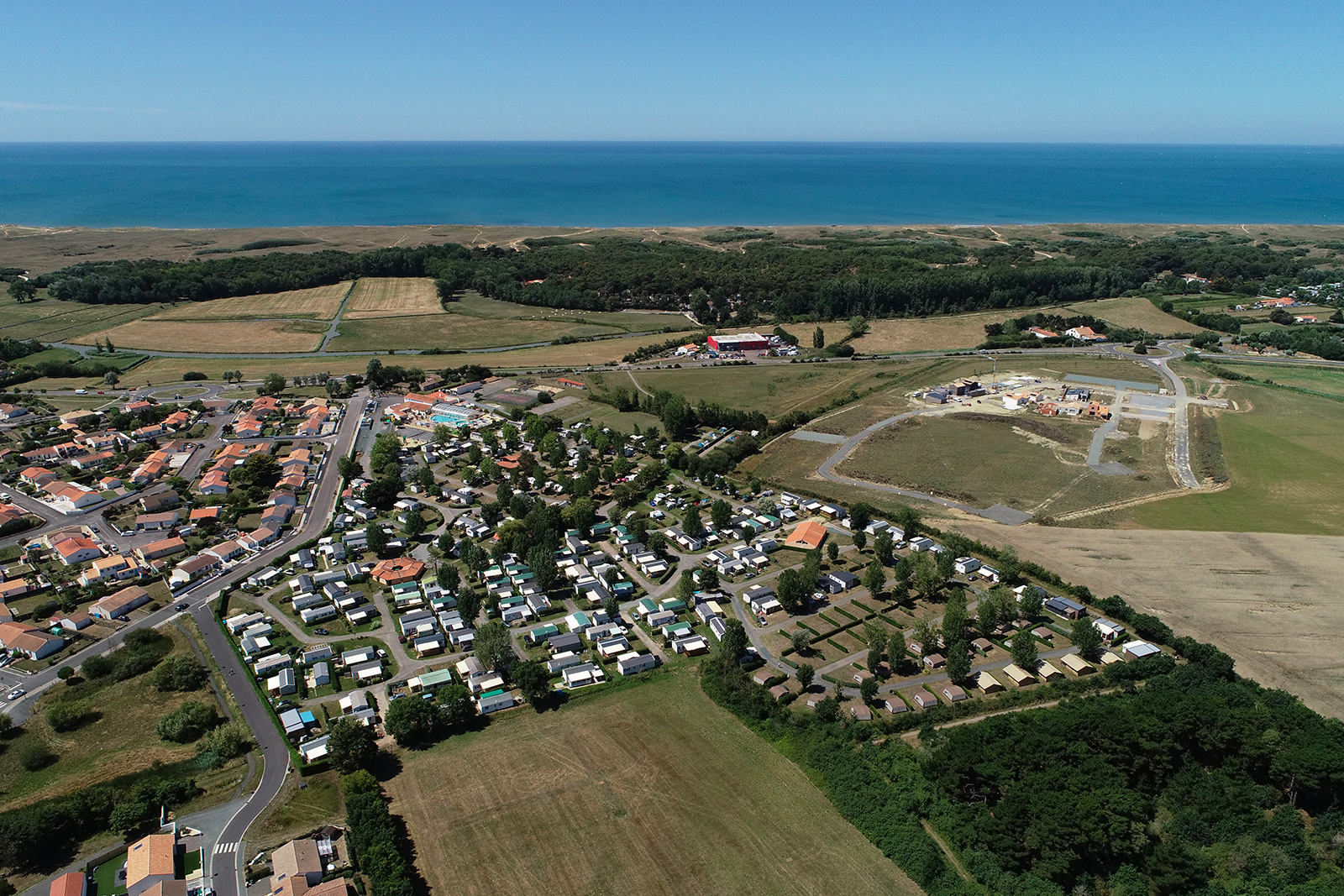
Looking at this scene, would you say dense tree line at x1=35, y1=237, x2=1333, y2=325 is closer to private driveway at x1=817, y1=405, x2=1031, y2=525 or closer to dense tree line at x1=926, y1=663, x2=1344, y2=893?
private driveway at x1=817, y1=405, x2=1031, y2=525

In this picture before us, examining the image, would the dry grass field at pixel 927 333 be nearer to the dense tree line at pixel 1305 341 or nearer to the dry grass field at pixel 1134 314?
the dry grass field at pixel 1134 314

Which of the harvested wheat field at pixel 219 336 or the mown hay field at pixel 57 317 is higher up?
the mown hay field at pixel 57 317

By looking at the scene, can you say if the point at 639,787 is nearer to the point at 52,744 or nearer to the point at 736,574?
the point at 736,574

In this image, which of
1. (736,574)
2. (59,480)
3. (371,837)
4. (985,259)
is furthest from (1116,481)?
(985,259)

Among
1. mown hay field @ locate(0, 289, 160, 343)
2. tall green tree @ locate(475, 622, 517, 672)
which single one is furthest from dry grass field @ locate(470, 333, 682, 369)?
tall green tree @ locate(475, 622, 517, 672)

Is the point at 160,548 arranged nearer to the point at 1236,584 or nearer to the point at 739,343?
the point at 1236,584

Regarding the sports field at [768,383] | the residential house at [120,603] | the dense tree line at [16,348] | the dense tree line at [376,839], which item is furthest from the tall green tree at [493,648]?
the dense tree line at [16,348]
